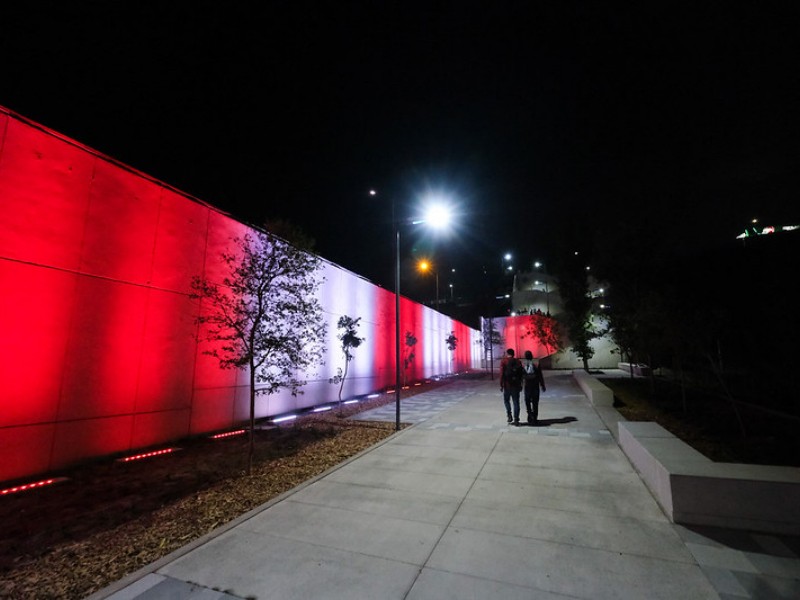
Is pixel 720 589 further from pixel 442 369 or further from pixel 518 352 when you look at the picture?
pixel 518 352

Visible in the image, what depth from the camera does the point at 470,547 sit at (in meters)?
3.70

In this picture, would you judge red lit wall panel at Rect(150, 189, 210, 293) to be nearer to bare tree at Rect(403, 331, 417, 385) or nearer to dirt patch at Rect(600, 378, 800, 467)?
dirt patch at Rect(600, 378, 800, 467)

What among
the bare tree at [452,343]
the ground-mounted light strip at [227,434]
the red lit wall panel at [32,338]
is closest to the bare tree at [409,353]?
the bare tree at [452,343]

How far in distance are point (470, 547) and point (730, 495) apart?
303 centimetres

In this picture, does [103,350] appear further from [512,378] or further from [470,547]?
[512,378]

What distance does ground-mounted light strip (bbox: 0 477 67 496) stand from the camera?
5459 mm

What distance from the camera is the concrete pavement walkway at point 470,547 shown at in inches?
120

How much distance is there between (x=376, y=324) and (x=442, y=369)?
14.9 meters

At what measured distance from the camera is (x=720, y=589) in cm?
298

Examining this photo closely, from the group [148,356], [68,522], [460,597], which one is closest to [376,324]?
[148,356]

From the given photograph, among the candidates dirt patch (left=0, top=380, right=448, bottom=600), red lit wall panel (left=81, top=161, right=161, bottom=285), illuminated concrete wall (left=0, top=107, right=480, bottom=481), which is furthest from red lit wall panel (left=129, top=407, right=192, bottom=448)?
red lit wall panel (left=81, top=161, right=161, bottom=285)

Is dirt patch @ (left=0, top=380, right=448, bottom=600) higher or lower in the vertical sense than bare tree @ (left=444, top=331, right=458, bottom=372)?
lower

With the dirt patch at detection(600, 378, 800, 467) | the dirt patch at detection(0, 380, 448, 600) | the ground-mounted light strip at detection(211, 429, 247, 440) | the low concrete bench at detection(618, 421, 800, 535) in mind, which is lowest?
the dirt patch at detection(0, 380, 448, 600)

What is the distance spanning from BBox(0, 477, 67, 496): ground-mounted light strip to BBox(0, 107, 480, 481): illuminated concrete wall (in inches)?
8.3
